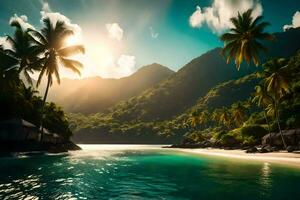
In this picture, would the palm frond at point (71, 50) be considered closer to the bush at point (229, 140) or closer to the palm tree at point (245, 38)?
the palm tree at point (245, 38)

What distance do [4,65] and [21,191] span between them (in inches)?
1523

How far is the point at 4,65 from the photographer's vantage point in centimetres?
4753

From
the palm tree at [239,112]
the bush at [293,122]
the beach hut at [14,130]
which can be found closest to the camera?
the beach hut at [14,130]

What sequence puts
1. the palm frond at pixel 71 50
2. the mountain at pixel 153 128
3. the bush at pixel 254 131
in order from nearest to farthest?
the palm frond at pixel 71 50
the bush at pixel 254 131
the mountain at pixel 153 128

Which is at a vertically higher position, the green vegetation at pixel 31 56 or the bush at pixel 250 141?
the green vegetation at pixel 31 56

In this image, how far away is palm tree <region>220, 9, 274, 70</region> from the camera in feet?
143

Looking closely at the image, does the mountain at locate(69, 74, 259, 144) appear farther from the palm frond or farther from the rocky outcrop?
the palm frond

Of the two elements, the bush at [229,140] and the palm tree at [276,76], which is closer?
the palm tree at [276,76]

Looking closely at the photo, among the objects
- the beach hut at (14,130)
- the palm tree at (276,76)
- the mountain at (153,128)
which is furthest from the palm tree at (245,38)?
the mountain at (153,128)

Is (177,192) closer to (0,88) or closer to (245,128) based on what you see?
(0,88)

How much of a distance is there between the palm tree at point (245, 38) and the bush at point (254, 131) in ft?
69.4

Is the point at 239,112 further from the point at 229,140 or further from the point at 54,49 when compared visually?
the point at 54,49

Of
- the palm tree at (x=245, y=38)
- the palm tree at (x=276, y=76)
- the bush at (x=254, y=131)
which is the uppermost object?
the palm tree at (x=245, y=38)

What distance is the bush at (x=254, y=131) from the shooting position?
60062mm
